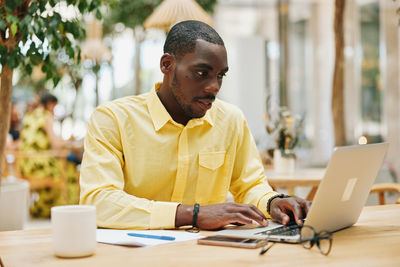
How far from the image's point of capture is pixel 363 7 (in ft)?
24.9

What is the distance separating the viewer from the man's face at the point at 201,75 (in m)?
1.90

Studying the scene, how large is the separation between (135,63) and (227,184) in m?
7.84

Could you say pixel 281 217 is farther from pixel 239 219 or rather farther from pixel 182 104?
pixel 182 104

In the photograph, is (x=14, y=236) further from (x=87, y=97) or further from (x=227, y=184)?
(x=87, y=97)

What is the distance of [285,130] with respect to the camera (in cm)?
396

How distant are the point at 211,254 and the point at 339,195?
0.40 metres

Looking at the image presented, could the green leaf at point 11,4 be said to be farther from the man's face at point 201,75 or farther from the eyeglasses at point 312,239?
the eyeglasses at point 312,239

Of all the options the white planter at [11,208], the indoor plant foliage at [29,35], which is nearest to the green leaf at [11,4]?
the indoor plant foliage at [29,35]

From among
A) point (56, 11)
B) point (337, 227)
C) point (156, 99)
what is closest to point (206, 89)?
point (156, 99)

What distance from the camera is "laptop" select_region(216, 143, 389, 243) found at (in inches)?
54.9

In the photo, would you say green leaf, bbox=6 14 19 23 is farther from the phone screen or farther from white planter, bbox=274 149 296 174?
white planter, bbox=274 149 296 174

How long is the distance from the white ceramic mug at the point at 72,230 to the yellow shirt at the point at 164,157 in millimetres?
478

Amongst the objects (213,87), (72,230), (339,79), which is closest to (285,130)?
(339,79)

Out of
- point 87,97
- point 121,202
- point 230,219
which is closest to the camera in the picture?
point 230,219
